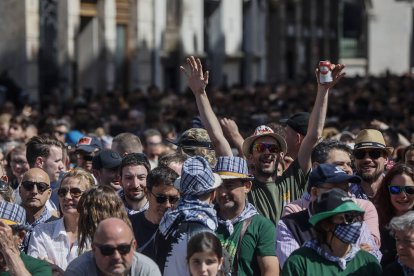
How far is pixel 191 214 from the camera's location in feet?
25.2

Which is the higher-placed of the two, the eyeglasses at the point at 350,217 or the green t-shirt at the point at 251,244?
the eyeglasses at the point at 350,217

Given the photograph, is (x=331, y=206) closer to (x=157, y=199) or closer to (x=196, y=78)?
(x=157, y=199)

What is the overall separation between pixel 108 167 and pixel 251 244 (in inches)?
98.0

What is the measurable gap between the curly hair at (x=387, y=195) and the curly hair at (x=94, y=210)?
1888 millimetres

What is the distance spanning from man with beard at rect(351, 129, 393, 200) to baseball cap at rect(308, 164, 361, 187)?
1.79 metres

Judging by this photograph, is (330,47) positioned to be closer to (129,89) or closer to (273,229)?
(129,89)

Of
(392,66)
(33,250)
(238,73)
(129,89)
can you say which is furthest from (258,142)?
(392,66)

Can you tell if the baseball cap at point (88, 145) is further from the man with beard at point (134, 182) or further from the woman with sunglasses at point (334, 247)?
the woman with sunglasses at point (334, 247)

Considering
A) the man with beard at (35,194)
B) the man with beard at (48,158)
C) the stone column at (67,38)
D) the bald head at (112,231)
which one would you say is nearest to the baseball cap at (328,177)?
the bald head at (112,231)

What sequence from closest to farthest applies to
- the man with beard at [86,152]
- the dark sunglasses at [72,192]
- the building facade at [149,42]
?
the dark sunglasses at [72,192] → the man with beard at [86,152] → the building facade at [149,42]

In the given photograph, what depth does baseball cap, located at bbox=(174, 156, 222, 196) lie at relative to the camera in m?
7.77

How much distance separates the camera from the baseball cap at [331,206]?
7195 mm

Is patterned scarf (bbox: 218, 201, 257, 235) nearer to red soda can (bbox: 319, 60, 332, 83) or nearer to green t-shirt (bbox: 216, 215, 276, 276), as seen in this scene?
green t-shirt (bbox: 216, 215, 276, 276)

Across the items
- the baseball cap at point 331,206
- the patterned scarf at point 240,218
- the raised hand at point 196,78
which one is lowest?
the patterned scarf at point 240,218
